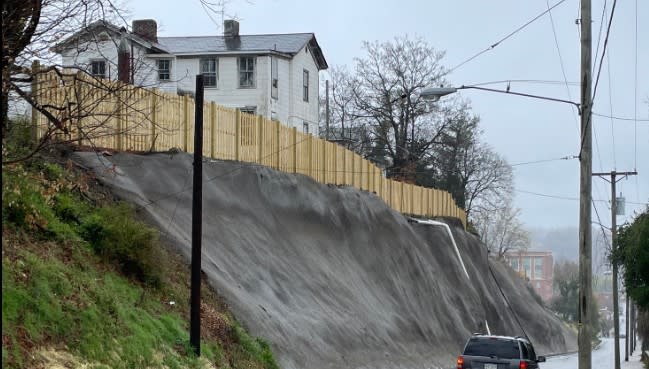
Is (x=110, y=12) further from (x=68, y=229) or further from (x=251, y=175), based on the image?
(x=251, y=175)

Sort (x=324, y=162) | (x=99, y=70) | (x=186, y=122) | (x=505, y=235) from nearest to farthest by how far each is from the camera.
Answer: (x=99, y=70) < (x=186, y=122) < (x=324, y=162) < (x=505, y=235)

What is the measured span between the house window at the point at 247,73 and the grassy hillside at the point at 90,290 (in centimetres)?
3230

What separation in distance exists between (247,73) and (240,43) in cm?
210

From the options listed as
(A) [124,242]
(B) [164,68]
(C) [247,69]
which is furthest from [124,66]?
(C) [247,69]

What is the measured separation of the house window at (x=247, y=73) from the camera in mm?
57500

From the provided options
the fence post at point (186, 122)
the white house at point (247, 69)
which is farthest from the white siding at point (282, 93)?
the fence post at point (186, 122)

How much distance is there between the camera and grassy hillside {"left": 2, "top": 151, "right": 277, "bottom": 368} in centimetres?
1694

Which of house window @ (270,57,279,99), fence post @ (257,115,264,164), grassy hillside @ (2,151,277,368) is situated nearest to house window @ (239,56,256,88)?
house window @ (270,57,279,99)

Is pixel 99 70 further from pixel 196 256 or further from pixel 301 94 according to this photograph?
pixel 301 94

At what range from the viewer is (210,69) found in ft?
190

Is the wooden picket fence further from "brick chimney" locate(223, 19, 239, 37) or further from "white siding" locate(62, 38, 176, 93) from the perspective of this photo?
"brick chimney" locate(223, 19, 239, 37)

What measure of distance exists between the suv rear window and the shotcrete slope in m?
4.09

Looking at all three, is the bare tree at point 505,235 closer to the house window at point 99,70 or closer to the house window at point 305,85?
the house window at point 305,85

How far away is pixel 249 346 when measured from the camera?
24359mm
